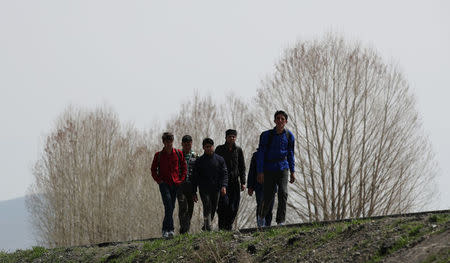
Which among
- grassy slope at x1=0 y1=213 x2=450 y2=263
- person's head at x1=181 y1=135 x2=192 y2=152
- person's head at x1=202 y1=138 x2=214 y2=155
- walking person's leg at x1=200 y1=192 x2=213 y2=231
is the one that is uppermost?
person's head at x1=181 y1=135 x2=192 y2=152

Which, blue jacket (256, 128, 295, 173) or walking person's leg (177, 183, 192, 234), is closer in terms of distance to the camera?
blue jacket (256, 128, 295, 173)

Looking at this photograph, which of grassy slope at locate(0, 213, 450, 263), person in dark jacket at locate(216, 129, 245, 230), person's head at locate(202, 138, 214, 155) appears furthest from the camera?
person in dark jacket at locate(216, 129, 245, 230)

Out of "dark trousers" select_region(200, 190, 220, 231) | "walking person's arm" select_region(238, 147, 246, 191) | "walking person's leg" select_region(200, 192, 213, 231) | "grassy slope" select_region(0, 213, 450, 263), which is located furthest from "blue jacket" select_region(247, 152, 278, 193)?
"grassy slope" select_region(0, 213, 450, 263)

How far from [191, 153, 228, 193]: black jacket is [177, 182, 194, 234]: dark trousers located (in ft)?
0.57

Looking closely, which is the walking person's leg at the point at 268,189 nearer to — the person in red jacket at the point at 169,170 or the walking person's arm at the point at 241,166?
the walking person's arm at the point at 241,166

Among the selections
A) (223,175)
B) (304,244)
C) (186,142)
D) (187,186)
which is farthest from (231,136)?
(304,244)

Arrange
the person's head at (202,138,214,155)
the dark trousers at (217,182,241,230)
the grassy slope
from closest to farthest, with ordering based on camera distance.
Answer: the grassy slope, the person's head at (202,138,214,155), the dark trousers at (217,182,241,230)

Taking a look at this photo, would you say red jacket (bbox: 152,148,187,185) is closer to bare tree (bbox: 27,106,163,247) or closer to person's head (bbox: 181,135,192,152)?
person's head (bbox: 181,135,192,152)

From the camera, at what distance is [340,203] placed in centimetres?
2697

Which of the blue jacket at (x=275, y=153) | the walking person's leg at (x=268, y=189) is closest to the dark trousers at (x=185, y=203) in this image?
the walking person's leg at (x=268, y=189)

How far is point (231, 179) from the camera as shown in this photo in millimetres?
11664

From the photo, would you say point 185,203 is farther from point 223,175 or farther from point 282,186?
point 282,186

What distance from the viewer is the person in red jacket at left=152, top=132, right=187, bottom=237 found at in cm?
1108

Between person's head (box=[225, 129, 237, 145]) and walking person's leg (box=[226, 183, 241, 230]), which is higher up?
person's head (box=[225, 129, 237, 145])
